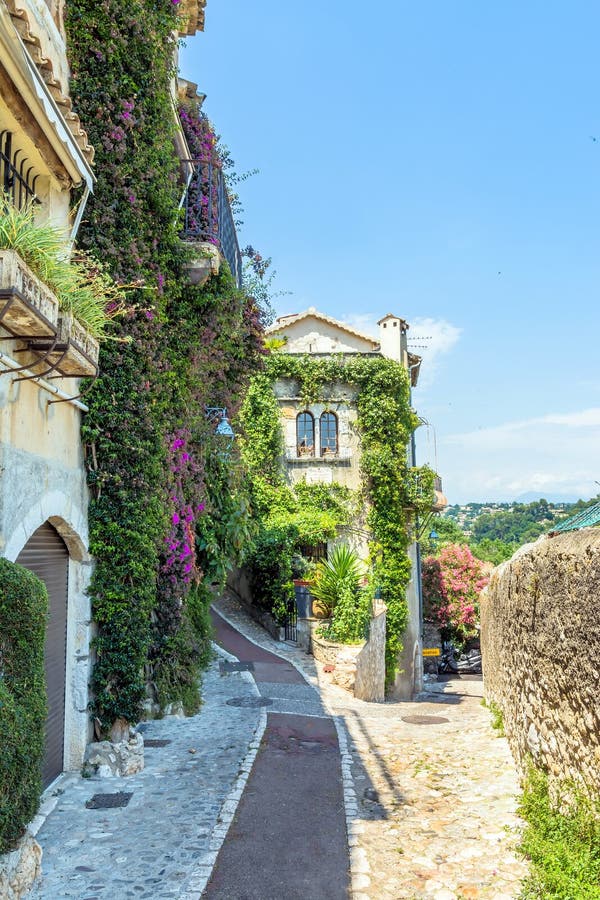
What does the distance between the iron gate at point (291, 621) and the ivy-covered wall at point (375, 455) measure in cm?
186

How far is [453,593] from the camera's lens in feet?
89.9

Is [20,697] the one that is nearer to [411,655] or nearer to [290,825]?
[290,825]

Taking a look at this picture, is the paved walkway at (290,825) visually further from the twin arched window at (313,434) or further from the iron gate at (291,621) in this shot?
the twin arched window at (313,434)

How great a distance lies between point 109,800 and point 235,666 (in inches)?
313

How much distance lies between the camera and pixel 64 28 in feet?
25.7

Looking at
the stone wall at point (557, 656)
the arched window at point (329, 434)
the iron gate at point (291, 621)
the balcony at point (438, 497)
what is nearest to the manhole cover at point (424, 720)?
the stone wall at point (557, 656)

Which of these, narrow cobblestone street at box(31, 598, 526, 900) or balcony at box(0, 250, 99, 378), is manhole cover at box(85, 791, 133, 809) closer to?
narrow cobblestone street at box(31, 598, 526, 900)

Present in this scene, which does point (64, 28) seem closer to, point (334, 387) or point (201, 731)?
point (201, 731)

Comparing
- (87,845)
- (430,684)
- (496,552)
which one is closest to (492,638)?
(87,845)

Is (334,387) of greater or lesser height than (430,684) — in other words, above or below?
above

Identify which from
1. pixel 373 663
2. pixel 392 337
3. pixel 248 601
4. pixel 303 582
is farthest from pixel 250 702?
pixel 392 337

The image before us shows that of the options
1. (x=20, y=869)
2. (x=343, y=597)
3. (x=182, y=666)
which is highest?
(x=343, y=597)

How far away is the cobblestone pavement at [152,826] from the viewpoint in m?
4.99

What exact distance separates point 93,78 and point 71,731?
741 cm
